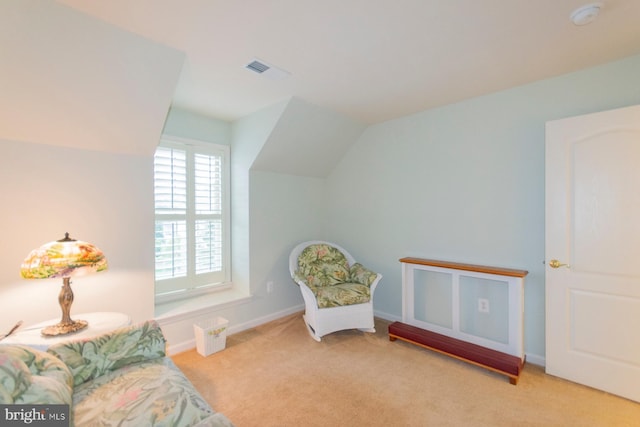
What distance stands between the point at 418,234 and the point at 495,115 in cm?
136

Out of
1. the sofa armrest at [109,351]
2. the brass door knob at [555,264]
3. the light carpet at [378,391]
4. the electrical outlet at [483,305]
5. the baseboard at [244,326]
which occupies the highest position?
the brass door knob at [555,264]

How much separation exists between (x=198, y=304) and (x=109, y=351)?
1.39 meters

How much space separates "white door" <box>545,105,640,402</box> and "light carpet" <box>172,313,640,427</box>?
8.7 inches

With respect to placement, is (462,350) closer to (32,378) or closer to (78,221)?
(32,378)

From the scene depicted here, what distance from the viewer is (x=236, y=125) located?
11.1 ft

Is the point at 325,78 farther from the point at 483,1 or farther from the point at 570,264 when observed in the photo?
the point at 570,264

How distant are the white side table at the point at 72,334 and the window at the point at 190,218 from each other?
930 mm

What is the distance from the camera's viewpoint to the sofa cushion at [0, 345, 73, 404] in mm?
1003

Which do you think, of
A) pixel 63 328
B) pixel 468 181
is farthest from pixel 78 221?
pixel 468 181

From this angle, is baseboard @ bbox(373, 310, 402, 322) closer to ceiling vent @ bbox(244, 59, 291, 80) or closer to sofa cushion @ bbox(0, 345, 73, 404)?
ceiling vent @ bbox(244, 59, 291, 80)

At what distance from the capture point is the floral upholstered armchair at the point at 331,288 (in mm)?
2799

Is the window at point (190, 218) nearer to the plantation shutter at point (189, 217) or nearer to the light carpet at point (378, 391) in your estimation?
the plantation shutter at point (189, 217)

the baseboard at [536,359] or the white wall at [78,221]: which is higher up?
the white wall at [78,221]

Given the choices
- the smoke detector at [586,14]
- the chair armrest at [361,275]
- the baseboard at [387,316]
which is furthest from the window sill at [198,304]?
the smoke detector at [586,14]
